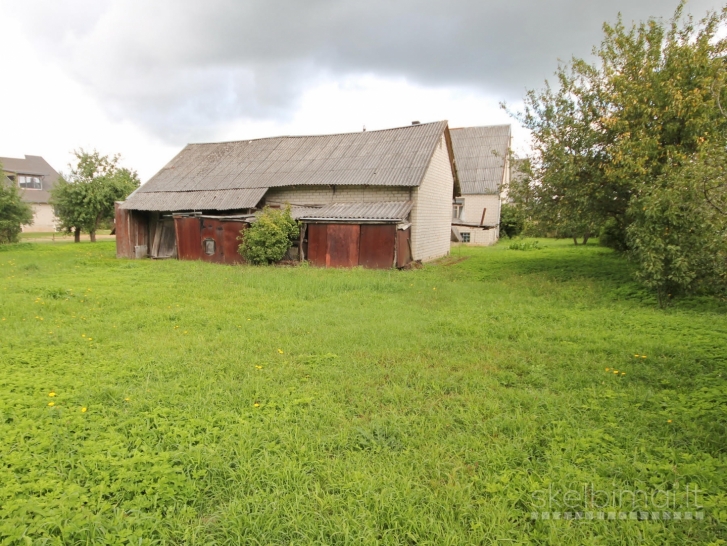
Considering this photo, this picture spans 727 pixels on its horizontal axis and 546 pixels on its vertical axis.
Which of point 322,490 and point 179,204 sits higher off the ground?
point 179,204

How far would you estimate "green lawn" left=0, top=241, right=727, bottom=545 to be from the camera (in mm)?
2553

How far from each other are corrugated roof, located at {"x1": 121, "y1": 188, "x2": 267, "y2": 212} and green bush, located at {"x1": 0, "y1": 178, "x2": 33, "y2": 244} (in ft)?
28.3

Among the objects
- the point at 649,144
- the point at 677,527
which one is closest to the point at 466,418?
the point at 677,527

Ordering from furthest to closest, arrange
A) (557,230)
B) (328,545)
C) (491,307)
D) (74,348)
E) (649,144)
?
(557,230) → (649,144) → (491,307) → (74,348) → (328,545)

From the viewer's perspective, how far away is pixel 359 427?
3.62 m

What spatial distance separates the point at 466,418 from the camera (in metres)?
3.81

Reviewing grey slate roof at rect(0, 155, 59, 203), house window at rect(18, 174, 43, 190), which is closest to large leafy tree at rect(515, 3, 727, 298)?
grey slate roof at rect(0, 155, 59, 203)

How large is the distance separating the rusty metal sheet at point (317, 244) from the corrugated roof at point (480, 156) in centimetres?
1589

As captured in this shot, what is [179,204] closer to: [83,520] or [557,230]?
[557,230]

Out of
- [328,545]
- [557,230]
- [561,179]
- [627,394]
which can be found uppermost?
[561,179]

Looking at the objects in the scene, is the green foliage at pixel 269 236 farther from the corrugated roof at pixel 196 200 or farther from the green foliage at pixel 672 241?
the green foliage at pixel 672 241

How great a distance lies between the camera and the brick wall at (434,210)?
15971 mm

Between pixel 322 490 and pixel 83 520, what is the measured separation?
1.48 m

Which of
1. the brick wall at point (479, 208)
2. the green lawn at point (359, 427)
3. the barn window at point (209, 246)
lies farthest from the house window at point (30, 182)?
the green lawn at point (359, 427)
